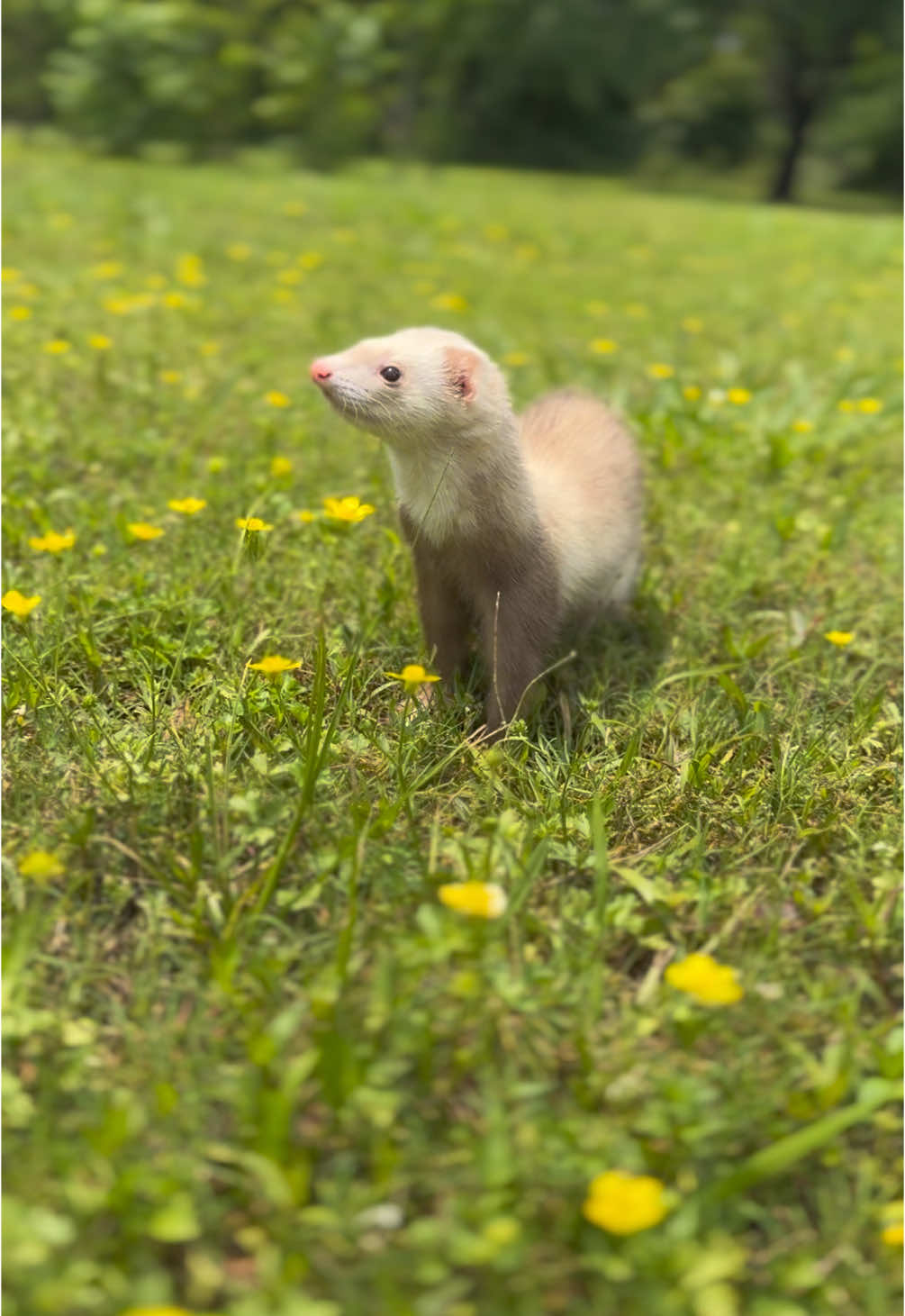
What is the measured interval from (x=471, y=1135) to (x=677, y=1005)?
0.34m

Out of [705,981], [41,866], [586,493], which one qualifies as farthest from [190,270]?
[705,981]

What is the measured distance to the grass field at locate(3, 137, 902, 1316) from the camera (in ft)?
3.99

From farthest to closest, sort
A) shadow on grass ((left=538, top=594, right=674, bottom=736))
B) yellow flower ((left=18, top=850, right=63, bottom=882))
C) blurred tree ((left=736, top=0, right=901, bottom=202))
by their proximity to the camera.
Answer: blurred tree ((left=736, top=0, right=901, bottom=202)) → shadow on grass ((left=538, top=594, right=674, bottom=736)) → yellow flower ((left=18, top=850, right=63, bottom=882))

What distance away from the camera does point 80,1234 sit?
3.87ft

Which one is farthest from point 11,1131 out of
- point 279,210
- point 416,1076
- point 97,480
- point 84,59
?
point 84,59

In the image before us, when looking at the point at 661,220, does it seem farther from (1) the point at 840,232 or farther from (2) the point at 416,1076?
(2) the point at 416,1076

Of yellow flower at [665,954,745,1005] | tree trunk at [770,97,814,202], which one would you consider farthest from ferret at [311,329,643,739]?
tree trunk at [770,97,814,202]

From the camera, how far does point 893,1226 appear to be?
50.4 inches

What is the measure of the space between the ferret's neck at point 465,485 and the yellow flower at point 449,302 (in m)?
3.63

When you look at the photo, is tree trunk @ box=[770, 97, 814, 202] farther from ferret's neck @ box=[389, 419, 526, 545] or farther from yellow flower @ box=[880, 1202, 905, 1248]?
yellow flower @ box=[880, 1202, 905, 1248]

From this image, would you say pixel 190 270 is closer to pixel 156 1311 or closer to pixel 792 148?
pixel 156 1311

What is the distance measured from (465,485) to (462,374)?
0.71ft

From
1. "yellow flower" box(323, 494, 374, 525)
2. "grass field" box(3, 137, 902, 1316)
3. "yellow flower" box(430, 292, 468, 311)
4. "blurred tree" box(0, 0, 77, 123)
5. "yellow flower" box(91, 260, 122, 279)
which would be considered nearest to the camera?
"grass field" box(3, 137, 902, 1316)

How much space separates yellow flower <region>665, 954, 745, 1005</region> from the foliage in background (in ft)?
46.4
